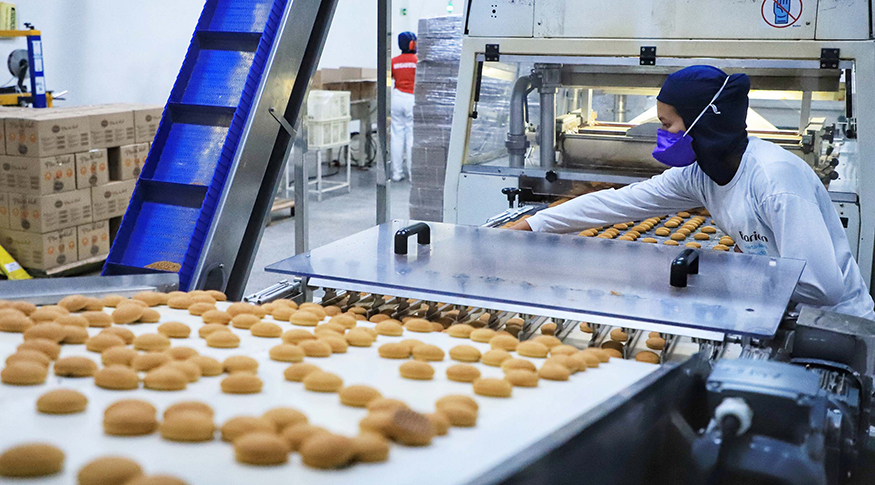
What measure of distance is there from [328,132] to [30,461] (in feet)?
26.2

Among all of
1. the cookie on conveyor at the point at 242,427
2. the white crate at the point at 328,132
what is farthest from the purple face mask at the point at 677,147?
the white crate at the point at 328,132

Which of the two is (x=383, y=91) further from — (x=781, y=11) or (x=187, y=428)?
(x=187, y=428)

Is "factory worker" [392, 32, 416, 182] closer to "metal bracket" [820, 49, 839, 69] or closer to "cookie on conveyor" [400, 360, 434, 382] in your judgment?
"metal bracket" [820, 49, 839, 69]

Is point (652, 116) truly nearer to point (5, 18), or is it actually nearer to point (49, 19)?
point (5, 18)

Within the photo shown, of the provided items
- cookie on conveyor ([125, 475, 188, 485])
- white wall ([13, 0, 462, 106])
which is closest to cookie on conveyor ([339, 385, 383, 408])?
cookie on conveyor ([125, 475, 188, 485])

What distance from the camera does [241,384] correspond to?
1.21 meters

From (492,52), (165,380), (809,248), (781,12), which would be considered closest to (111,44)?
(492,52)

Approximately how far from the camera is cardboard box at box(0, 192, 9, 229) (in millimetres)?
5477

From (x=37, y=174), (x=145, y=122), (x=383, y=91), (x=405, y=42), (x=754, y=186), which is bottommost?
(x=37, y=174)

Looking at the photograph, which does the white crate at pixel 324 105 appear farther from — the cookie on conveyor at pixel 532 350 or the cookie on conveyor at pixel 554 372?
the cookie on conveyor at pixel 554 372

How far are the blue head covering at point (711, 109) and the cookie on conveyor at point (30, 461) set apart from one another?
1.91 m

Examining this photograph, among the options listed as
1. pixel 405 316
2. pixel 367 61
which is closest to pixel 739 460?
pixel 405 316

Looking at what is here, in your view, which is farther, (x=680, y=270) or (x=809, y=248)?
(x=809, y=248)

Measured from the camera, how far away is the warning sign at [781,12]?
311 cm
